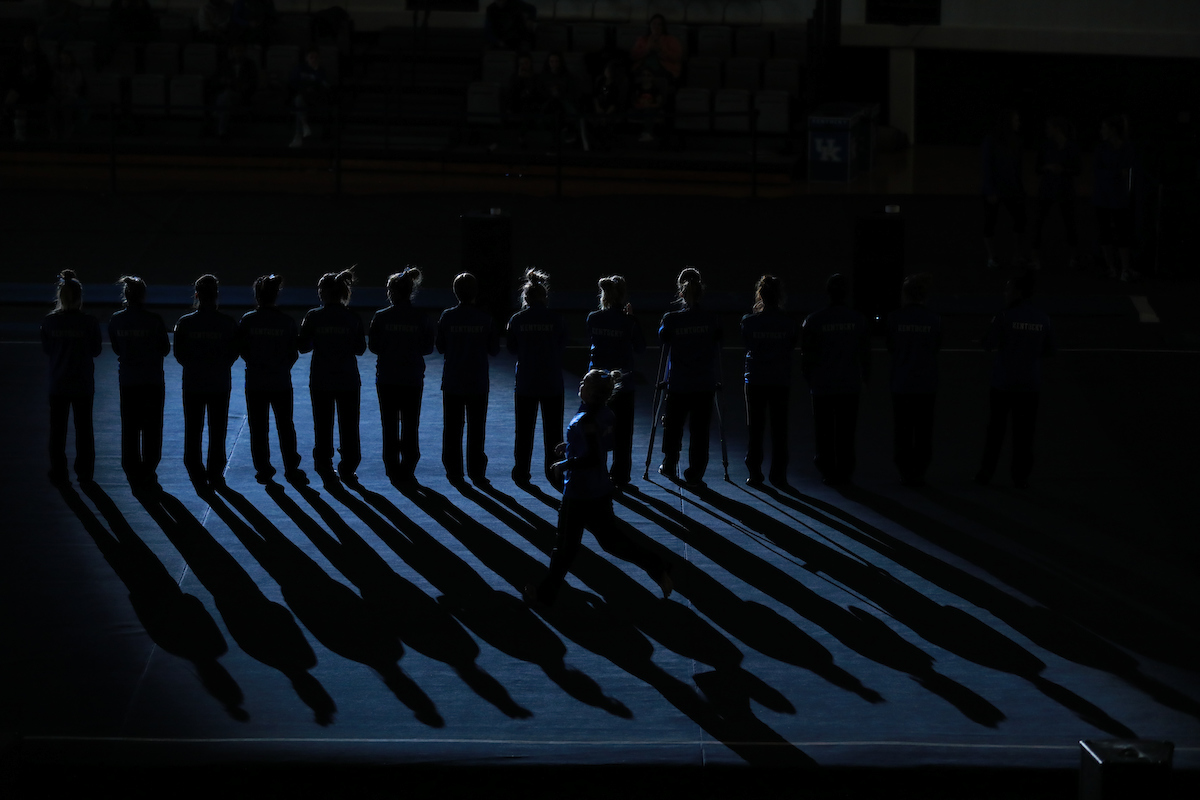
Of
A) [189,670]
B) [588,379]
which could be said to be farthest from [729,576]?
[189,670]

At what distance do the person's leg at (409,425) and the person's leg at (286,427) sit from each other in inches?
31.2

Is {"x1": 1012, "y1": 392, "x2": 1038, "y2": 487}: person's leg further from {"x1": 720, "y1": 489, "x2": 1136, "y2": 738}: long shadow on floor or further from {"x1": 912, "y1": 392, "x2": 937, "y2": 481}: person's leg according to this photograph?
{"x1": 720, "y1": 489, "x2": 1136, "y2": 738}: long shadow on floor

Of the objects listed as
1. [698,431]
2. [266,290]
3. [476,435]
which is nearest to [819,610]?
[698,431]

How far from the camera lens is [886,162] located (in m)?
27.4

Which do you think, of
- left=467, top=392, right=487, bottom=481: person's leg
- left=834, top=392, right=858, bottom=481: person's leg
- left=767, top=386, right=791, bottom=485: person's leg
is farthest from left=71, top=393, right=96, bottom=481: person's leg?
left=834, top=392, right=858, bottom=481: person's leg

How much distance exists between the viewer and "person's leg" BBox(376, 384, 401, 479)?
38.2ft

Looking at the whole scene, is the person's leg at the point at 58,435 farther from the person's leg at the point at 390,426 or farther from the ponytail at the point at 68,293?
the person's leg at the point at 390,426

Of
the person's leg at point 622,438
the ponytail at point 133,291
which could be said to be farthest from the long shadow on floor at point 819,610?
the ponytail at point 133,291

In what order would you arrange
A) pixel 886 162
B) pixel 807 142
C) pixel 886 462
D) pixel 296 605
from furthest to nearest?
pixel 886 162 < pixel 807 142 < pixel 886 462 < pixel 296 605

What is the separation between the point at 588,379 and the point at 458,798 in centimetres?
250

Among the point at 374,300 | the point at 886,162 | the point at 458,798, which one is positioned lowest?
the point at 458,798

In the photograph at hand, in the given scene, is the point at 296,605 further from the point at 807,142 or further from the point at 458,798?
the point at 807,142

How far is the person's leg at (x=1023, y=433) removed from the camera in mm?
11359

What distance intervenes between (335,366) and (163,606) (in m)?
2.72
